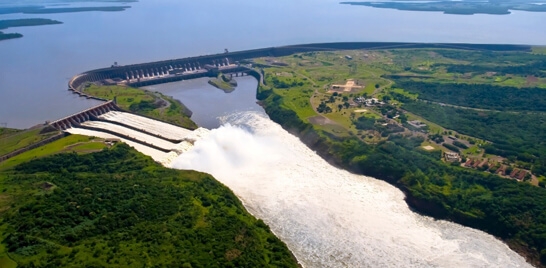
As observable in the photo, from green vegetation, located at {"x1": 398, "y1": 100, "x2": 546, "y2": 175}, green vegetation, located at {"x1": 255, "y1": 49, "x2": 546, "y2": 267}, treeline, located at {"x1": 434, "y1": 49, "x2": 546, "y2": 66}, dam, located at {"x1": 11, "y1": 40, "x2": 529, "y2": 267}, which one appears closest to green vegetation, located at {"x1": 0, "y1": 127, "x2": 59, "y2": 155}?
dam, located at {"x1": 11, "y1": 40, "x2": 529, "y2": 267}

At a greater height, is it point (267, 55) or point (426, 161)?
point (267, 55)

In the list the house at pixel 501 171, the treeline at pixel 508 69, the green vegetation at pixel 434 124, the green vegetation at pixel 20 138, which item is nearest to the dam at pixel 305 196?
the green vegetation at pixel 434 124

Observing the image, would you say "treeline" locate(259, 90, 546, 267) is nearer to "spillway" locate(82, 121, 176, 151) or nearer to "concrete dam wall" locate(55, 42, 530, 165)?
"spillway" locate(82, 121, 176, 151)

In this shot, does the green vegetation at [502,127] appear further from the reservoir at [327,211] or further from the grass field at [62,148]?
the grass field at [62,148]

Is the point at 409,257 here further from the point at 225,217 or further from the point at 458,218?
the point at 225,217

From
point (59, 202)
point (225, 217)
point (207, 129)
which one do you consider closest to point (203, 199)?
point (225, 217)
